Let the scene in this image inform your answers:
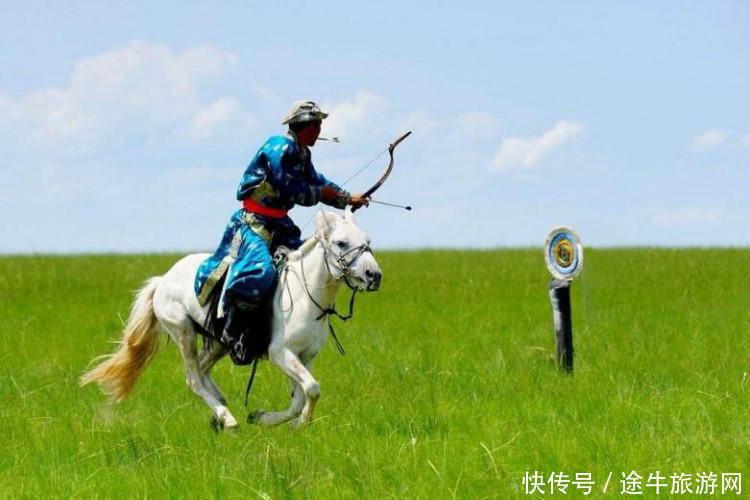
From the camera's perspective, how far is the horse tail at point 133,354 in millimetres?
8867

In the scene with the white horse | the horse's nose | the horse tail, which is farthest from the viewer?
the horse tail

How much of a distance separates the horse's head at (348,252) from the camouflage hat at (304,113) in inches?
28.5

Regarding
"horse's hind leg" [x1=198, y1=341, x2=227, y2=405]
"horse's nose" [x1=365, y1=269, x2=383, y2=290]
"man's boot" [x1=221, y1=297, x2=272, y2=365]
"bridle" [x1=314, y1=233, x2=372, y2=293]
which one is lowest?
"horse's hind leg" [x1=198, y1=341, x2=227, y2=405]

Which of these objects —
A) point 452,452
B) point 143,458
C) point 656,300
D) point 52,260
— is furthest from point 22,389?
point 52,260

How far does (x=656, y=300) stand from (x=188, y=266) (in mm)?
10902

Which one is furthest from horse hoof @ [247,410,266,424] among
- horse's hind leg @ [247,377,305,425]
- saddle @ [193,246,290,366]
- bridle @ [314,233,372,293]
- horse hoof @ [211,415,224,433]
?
bridle @ [314,233,372,293]

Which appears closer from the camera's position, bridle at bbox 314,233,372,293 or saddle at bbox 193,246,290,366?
bridle at bbox 314,233,372,293

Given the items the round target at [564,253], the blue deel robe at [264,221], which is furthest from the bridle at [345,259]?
the round target at [564,253]

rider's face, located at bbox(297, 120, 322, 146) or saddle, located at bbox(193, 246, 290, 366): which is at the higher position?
rider's face, located at bbox(297, 120, 322, 146)

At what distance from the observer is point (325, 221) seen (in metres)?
7.15

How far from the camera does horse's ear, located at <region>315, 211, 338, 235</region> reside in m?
7.15

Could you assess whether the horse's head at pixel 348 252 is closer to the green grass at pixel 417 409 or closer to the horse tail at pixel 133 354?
the green grass at pixel 417 409

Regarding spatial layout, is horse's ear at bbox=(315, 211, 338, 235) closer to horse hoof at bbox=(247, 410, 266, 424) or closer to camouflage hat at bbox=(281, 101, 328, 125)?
camouflage hat at bbox=(281, 101, 328, 125)

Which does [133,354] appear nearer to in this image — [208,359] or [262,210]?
[208,359]
